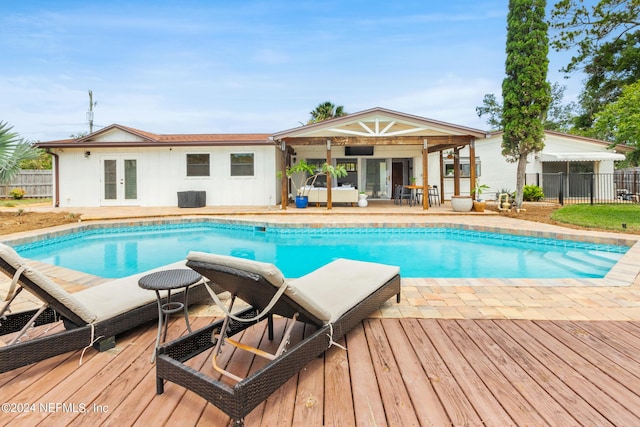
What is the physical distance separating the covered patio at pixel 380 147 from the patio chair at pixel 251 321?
8771 mm

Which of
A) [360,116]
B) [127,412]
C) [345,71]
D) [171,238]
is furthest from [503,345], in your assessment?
[345,71]

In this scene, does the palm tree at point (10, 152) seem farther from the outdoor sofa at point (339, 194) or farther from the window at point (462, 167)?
the window at point (462, 167)

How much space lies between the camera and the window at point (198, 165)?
13375mm

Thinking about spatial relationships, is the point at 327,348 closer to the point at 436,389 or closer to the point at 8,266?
the point at 436,389

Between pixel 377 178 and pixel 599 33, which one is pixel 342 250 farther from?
pixel 599 33

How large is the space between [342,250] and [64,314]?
5286mm

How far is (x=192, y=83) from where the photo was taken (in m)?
20.7

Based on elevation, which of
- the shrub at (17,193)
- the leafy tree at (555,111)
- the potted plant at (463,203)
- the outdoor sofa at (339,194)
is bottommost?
the potted plant at (463,203)

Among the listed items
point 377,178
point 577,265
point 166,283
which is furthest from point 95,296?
point 377,178

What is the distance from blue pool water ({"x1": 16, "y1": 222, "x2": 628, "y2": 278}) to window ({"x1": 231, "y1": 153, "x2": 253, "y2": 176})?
14.5 feet

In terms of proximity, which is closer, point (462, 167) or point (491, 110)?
point (462, 167)

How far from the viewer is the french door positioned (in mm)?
13242

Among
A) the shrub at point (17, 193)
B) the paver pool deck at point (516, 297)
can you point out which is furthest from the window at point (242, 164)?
the shrub at point (17, 193)

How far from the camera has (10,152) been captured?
8.99 meters
